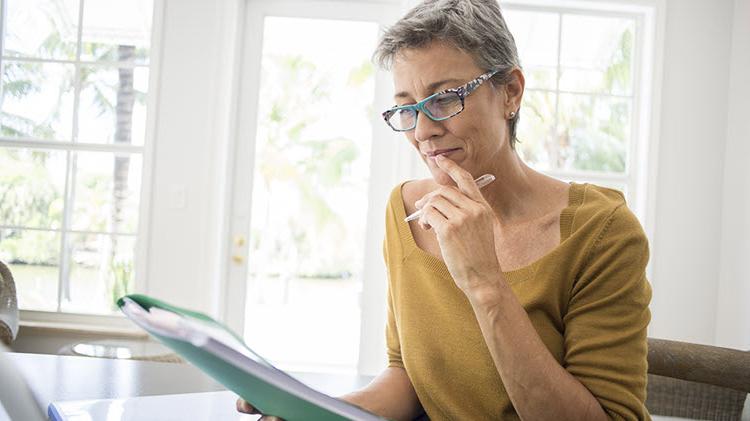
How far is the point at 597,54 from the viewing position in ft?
13.2

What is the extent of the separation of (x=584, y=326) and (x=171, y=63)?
11.0 feet

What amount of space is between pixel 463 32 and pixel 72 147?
3471 mm

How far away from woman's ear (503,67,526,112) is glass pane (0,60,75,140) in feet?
11.3

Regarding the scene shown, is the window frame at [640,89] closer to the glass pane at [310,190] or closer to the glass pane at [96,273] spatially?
the glass pane at [310,190]

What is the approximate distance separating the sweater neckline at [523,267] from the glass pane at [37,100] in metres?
3.27

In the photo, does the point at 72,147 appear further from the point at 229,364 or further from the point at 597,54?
the point at 229,364

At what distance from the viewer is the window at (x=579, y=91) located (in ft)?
13.1

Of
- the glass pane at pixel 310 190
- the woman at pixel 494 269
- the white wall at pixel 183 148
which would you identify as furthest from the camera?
the glass pane at pixel 310 190

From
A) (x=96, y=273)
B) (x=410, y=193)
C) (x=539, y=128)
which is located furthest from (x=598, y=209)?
(x=96, y=273)

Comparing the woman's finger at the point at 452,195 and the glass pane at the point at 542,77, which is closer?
the woman's finger at the point at 452,195

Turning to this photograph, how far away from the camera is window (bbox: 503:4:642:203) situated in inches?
157

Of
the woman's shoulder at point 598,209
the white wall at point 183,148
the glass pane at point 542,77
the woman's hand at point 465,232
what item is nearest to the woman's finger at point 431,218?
the woman's hand at point 465,232

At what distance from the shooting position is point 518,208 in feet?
3.85

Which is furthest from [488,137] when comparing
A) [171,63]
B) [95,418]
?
[171,63]
